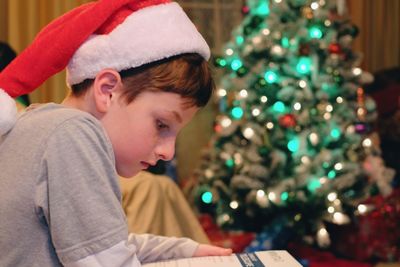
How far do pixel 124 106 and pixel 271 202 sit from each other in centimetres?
193

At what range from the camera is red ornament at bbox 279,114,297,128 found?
8.73 feet

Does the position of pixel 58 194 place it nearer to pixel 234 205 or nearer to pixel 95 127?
pixel 95 127

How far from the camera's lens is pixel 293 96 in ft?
8.74

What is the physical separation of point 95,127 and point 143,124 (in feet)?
0.37

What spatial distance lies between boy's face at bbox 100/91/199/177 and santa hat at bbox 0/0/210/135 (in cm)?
7

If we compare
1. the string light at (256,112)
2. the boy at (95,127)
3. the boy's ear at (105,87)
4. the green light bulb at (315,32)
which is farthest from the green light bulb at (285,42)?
the boy's ear at (105,87)

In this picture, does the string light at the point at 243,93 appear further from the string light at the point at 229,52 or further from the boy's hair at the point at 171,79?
the boy's hair at the point at 171,79

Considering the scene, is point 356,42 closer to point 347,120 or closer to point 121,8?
point 347,120

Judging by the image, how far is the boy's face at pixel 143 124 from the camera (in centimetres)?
84

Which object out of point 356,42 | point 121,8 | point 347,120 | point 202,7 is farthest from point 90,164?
point 356,42

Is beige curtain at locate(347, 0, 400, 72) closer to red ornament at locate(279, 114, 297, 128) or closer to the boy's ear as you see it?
red ornament at locate(279, 114, 297, 128)

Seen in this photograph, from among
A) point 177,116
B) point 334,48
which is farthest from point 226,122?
point 177,116

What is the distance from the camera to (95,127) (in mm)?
742

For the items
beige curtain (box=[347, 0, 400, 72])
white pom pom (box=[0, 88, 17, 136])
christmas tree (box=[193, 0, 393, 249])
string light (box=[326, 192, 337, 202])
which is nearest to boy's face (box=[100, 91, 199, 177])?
white pom pom (box=[0, 88, 17, 136])
